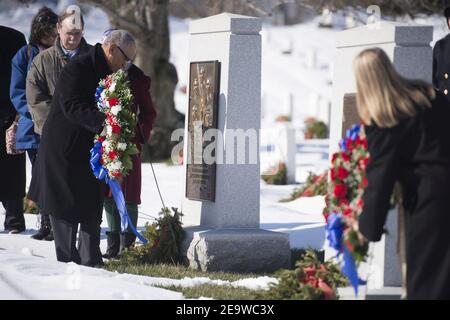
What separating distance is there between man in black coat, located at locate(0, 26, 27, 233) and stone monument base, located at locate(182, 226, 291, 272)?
2.22 meters

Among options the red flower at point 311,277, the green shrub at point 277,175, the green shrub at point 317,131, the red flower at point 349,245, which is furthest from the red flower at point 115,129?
the green shrub at point 317,131

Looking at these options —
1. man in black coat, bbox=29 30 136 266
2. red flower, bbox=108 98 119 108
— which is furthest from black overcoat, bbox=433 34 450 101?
red flower, bbox=108 98 119 108

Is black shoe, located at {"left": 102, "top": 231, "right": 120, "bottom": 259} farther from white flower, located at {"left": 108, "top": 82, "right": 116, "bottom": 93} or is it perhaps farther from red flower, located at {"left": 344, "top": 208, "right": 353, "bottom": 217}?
red flower, located at {"left": 344, "top": 208, "right": 353, "bottom": 217}

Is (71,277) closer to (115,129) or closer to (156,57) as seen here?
(115,129)

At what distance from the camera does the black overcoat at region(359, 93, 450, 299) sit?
220 inches

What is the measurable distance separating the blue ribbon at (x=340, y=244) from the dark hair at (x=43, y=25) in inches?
180

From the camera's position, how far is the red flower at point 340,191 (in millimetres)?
6168

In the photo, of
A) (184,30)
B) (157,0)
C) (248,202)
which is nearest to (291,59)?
(184,30)

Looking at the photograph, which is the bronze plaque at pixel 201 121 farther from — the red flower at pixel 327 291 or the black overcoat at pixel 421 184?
the black overcoat at pixel 421 184

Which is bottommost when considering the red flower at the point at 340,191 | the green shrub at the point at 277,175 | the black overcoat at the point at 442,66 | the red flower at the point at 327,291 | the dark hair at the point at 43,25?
the red flower at the point at 327,291

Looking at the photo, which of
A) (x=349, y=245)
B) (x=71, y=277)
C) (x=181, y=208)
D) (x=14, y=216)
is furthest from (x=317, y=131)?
→ (x=349, y=245)

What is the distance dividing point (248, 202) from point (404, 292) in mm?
3410

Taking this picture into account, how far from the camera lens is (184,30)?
59.2 m

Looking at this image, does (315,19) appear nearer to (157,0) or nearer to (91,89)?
(157,0)
